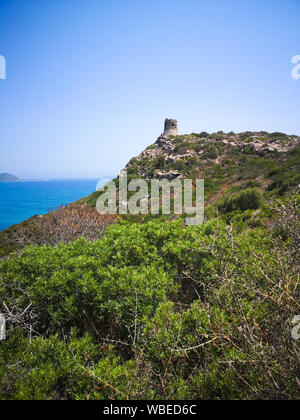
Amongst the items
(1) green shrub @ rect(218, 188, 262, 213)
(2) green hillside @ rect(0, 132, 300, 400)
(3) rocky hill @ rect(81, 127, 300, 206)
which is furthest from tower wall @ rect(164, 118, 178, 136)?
(2) green hillside @ rect(0, 132, 300, 400)

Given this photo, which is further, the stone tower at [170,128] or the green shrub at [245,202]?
the stone tower at [170,128]

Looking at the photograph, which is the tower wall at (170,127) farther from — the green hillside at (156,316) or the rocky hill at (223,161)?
the green hillside at (156,316)

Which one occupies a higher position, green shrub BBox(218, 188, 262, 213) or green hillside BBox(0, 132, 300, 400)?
green shrub BBox(218, 188, 262, 213)

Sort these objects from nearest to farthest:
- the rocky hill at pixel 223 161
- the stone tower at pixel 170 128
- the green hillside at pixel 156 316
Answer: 1. the green hillside at pixel 156 316
2. the rocky hill at pixel 223 161
3. the stone tower at pixel 170 128

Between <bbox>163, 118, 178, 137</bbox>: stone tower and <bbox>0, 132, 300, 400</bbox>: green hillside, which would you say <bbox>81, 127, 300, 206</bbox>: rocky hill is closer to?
<bbox>163, 118, 178, 137</bbox>: stone tower

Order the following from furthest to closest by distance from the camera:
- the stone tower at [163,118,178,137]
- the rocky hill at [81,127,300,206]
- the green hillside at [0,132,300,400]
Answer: the stone tower at [163,118,178,137] → the rocky hill at [81,127,300,206] → the green hillside at [0,132,300,400]

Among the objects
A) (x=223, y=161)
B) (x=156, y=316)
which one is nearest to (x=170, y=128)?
(x=223, y=161)

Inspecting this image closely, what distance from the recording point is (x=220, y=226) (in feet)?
17.0

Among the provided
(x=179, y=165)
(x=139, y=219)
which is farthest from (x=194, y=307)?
(x=179, y=165)

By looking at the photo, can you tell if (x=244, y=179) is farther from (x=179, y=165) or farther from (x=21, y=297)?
(x=21, y=297)

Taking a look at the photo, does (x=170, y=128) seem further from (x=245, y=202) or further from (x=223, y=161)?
(x=245, y=202)

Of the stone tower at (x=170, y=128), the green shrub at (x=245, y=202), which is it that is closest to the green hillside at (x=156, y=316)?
the green shrub at (x=245, y=202)
